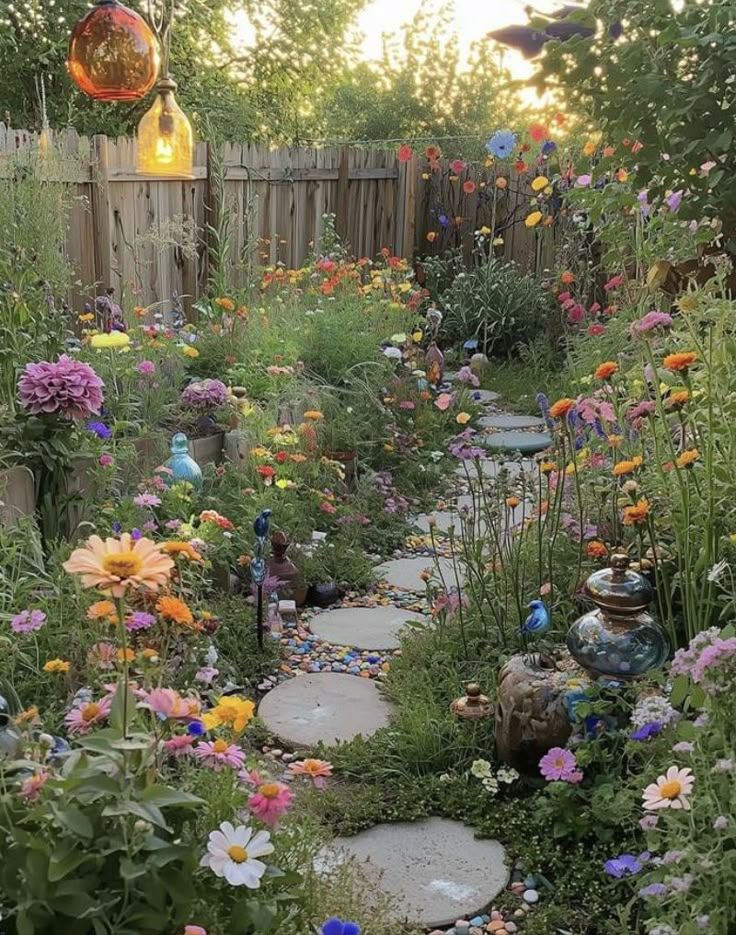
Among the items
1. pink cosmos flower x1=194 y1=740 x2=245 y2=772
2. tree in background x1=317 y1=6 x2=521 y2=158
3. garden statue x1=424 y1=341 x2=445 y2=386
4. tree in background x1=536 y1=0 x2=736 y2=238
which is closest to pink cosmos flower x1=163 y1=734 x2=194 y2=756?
pink cosmos flower x1=194 y1=740 x2=245 y2=772

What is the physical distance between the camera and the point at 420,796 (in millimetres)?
2506

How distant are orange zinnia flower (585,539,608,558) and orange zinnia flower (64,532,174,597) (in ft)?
5.87

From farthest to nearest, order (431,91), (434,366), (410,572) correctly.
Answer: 1. (431,91)
2. (434,366)
3. (410,572)

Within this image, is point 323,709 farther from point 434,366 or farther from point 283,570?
point 434,366

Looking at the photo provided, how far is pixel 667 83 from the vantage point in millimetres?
2781

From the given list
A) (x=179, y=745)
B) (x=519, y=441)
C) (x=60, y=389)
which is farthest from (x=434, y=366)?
(x=179, y=745)

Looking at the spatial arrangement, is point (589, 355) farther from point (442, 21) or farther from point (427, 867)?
point (442, 21)

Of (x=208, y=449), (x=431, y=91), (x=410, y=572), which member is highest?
(x=431, y=91)

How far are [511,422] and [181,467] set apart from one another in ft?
10.2

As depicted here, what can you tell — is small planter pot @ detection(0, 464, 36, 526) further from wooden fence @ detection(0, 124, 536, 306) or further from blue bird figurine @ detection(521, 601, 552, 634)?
blue bird figurine @ detection(521, 601, 552, 634)

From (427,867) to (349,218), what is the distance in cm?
731

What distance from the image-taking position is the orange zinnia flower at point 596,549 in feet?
9.42

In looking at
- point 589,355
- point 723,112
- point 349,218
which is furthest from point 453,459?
point 349,218

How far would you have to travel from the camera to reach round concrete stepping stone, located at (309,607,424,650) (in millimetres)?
3508
